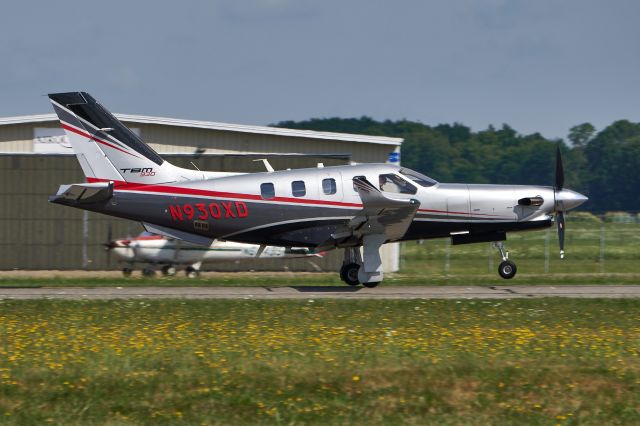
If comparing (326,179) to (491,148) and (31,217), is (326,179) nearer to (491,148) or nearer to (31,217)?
(31,217)

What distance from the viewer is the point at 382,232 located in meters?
22.1

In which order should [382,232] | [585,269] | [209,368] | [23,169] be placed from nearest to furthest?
[209,368], [382,232], [23,169], [585,269]

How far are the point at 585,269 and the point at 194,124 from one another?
52.6ft

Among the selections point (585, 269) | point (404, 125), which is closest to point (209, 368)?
point (585, 269)

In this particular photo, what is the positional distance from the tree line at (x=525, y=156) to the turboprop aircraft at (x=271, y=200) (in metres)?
98.6

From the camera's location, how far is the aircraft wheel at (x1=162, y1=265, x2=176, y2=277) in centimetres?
2939

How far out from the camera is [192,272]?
29703 millimetres

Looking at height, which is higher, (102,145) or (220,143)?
(220,143)

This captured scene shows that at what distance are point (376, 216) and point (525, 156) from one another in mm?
128105

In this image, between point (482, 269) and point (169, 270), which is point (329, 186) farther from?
point (482, 269)

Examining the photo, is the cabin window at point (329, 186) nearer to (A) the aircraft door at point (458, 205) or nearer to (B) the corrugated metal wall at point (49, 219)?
(A) the aircraft door at point (458, 205)

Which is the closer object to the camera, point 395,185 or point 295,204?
point 395,185

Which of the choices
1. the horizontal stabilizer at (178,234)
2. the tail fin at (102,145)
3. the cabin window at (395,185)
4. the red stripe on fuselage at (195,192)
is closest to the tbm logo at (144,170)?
the tail fin at (102,145)

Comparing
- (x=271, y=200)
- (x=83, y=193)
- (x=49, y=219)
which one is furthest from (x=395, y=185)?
(x=49, y=219)
